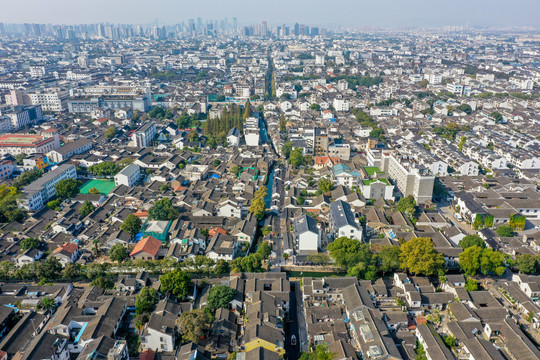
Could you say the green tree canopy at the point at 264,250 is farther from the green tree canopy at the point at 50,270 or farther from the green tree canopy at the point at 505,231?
the green tree canopy at the point at 505,231

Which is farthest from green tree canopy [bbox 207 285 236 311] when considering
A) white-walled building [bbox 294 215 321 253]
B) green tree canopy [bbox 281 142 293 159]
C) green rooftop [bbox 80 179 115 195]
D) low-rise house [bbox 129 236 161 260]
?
green tree canopy [bbox 281 142 293 159]

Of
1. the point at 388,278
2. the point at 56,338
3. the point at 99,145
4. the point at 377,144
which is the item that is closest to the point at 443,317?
the point at 388,278

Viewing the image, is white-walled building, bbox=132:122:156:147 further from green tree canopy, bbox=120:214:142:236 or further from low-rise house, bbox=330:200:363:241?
low-rise house, bbox=330:200:363:241

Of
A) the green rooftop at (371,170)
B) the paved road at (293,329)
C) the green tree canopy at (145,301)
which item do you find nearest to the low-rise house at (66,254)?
the green tree canopy at (145,301)

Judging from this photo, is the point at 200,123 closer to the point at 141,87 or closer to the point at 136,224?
the point at 141,87

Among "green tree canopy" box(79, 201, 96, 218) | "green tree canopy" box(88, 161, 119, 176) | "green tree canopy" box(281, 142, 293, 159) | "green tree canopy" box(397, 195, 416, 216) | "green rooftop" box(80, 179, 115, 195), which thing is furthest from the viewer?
"green tree canopy" box(281, 142, 293, 159)

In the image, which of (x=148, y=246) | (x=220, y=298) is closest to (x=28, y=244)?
(x=148, y=246)

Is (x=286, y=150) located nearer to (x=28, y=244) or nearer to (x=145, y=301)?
(x=28, y=244)
